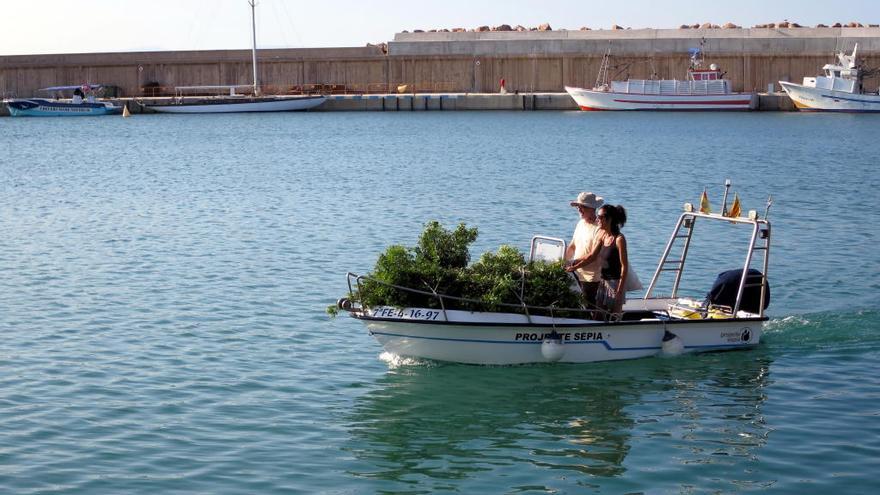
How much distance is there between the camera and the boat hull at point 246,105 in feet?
278

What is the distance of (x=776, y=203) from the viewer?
32031 millimetres

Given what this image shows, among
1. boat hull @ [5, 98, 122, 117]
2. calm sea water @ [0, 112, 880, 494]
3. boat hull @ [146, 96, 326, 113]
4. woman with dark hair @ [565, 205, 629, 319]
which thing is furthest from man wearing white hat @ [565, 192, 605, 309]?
boat hull @ [5, 98, 122, 117]

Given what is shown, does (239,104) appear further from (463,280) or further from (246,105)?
(463,280)

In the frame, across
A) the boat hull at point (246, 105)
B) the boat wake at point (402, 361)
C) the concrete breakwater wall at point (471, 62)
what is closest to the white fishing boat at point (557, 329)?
the boat wake at point (402, 361)

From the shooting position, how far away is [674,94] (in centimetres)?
8125

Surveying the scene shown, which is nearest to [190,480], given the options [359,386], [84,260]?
[359,386]

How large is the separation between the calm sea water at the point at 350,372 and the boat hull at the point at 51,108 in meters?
51.2

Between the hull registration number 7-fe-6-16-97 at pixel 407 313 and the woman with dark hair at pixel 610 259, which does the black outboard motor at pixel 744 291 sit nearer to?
the woman with dark hair at pixel 610 259

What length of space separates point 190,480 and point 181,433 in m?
1.34

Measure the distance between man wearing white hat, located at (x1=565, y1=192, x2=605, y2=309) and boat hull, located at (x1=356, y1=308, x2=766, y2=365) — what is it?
44 centimetres

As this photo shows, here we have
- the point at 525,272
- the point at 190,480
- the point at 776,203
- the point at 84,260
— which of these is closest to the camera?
the point at 190,480

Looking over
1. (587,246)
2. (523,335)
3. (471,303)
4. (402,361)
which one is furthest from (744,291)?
(402,361)

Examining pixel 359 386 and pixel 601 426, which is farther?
pixel 359 386

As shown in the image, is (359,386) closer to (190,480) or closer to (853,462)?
(190,480)
